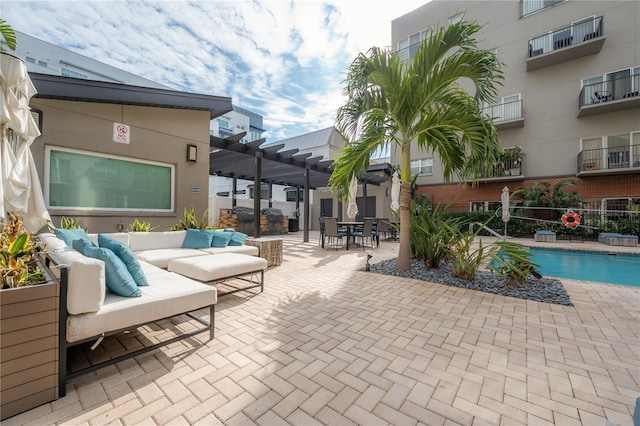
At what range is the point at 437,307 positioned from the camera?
3.25 m

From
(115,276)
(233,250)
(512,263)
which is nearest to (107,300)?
(115,276)

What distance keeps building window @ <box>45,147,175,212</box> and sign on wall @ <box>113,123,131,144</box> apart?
1.16 feet

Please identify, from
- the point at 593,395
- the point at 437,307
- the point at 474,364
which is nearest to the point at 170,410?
the point at 474,364

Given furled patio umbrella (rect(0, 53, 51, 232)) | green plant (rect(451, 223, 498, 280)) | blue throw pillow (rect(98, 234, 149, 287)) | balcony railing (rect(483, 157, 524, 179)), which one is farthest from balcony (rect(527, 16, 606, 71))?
furled patio umbrella (rect(0, 53, 51, 232))

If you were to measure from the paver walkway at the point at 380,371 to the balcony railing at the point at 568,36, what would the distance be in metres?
14.4

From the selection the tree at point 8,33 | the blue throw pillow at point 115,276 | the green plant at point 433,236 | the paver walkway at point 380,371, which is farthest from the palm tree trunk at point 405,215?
the tree at point 8,33

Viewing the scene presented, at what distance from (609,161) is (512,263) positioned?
11849 millimetres

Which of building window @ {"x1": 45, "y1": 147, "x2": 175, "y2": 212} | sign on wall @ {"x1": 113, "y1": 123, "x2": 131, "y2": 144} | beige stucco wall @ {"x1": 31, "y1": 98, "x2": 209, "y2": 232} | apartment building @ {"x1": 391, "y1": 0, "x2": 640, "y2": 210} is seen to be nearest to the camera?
beige stucco wall @ {"x1": 31, "y1": 98, "x2": 209, "y2": 232}

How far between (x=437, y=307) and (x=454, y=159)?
3.16 meters

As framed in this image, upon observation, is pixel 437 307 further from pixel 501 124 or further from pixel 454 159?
pixel 501 124

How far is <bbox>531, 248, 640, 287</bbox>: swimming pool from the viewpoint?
575 centimetres

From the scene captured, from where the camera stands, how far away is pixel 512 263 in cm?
416

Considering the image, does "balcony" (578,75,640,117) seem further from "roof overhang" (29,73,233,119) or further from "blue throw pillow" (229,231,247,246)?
"blue throw pillow" (229,231,247,246)

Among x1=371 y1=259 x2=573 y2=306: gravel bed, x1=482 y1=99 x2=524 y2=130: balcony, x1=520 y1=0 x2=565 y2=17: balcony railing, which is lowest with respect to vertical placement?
x1=371 y1=259 x2=573 y2=306: gravel bed
